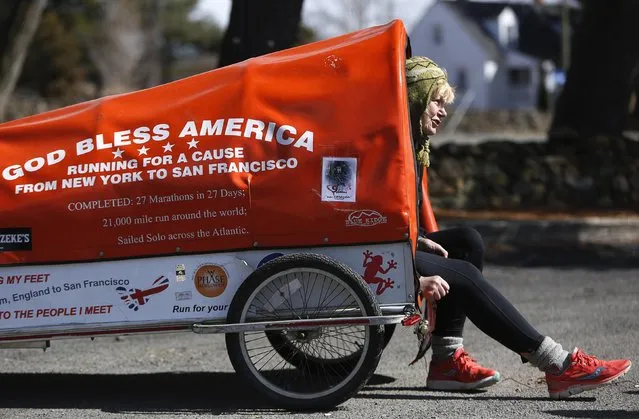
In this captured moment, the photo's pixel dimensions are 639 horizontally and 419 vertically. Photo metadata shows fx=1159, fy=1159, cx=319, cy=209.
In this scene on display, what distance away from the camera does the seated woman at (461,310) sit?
19.0ft

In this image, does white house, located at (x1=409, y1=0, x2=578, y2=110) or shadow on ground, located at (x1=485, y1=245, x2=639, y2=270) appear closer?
shadow on ground, located at (x1=485, y1=245, x2=639, y2=270)

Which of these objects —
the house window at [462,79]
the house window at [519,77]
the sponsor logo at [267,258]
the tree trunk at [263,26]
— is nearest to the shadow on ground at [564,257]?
the tree trunk at [263,26]

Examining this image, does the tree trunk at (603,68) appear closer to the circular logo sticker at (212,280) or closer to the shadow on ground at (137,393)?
the shadow on ground at (137,393)

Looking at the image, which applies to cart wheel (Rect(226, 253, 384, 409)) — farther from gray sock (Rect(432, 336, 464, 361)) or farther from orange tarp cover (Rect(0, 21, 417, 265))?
gray sock (Rect(432, 336, 464, 361))

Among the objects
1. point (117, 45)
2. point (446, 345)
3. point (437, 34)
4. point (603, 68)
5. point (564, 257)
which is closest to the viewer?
point (446, 345)

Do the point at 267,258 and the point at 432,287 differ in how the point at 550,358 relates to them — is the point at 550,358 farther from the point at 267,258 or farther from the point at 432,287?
the point at 267,258

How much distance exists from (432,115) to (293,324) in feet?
4.32

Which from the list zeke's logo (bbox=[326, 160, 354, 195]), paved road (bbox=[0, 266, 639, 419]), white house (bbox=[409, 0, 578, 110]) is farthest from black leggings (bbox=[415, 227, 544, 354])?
white house (bbox=[409, 0, 578, 110])

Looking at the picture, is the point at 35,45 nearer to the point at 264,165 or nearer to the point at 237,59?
the point at 237,59

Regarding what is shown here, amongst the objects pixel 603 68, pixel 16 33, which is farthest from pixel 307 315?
pixel 16 33

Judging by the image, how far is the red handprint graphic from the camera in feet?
18.7

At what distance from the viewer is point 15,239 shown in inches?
232

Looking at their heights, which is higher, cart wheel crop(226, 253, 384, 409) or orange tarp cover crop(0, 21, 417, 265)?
orange tarp cover crop(0, 21, 417, 265)

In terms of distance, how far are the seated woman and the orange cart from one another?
0.25 meters
